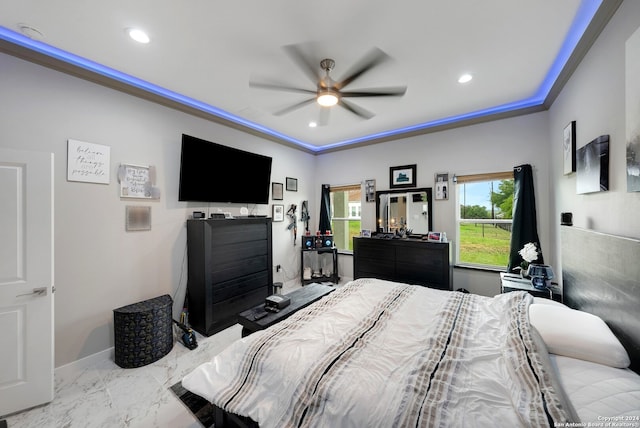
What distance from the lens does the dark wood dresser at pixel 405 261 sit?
3375 mm

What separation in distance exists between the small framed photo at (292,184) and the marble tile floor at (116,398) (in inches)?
116

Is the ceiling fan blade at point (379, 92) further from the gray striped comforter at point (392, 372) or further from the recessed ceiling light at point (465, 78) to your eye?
the gray striped comforter at point (392, 372)

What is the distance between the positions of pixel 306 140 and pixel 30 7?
3.45 meters

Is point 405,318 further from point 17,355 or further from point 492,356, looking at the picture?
point 17,355

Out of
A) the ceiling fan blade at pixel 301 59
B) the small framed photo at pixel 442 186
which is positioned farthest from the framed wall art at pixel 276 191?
the small framed photo at pixel 442 186

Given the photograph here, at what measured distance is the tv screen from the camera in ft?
9.68

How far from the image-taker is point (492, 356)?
49.3 inches

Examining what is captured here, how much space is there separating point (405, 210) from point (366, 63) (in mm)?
2787

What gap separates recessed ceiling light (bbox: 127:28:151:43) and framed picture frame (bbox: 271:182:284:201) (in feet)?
8.35

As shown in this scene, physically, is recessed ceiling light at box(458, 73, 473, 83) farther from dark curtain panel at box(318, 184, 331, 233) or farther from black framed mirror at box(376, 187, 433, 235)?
dark curtain panel at box(318, 184, 331, 233)

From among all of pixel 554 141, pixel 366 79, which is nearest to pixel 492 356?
pixel 366 79

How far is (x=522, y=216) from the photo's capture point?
10.1ft

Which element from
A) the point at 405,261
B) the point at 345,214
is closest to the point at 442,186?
the point at 405,261

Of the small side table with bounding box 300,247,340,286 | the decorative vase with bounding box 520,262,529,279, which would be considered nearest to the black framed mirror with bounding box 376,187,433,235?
Answer: the small side table with bounding box 300,247,340,286
